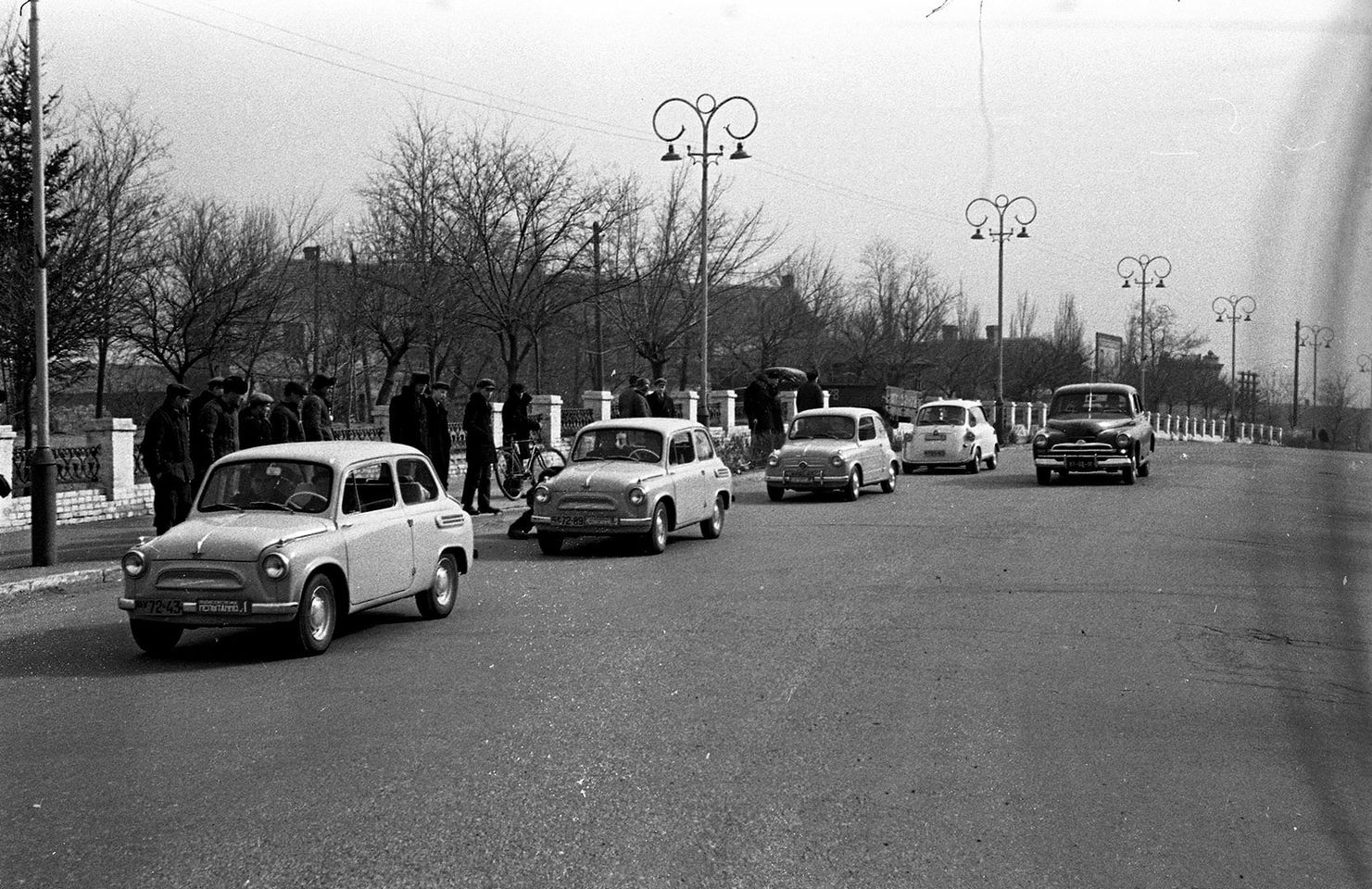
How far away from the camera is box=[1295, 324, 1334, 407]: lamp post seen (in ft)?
6.50

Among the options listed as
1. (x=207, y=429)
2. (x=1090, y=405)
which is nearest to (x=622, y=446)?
(x=207, y=429)

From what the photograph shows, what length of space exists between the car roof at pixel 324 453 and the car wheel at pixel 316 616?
103 centimetres

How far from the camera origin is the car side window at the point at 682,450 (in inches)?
655

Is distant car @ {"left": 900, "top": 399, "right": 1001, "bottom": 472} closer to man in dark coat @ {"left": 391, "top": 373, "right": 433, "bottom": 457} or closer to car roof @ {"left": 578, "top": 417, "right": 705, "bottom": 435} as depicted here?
car roof @ {"left": 578, "top": 417, "right": 705, "bottom": 435}

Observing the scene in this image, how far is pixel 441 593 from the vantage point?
11117 mm

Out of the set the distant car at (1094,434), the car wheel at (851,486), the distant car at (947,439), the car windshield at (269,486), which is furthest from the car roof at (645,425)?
the distant car at (947,439)

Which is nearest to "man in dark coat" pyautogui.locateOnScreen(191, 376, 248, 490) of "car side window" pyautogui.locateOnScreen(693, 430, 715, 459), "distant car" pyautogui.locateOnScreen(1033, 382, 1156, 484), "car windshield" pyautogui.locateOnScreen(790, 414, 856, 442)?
"car side window" pyautogui.locateOnScreen(693, 430, 715, 459)

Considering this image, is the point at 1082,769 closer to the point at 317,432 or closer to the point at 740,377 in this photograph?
the point at 317,432

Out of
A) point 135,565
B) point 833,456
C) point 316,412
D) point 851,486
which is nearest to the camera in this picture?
point 135,565

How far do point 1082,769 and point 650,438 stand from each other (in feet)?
35.0

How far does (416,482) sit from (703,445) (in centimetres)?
693

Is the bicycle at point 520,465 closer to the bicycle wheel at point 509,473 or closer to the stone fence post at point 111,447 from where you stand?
the bicycle wheel at point 509,473

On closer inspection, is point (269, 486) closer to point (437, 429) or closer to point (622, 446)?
point (622, 446)

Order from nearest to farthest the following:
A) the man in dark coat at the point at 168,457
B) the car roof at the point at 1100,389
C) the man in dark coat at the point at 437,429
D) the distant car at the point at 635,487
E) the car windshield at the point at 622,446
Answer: the man in dark coat at the point at 168,457 < the distant car at the point at 635,487 < the car windshield at the point at 622,446 < the man in dark coat at the point at 437,429 < the car roof at the point at 1100,389
